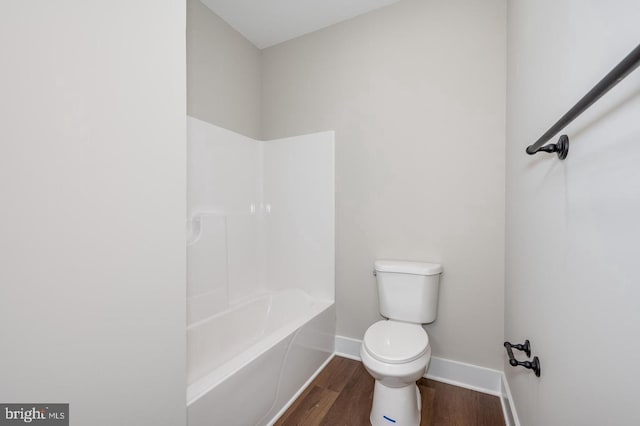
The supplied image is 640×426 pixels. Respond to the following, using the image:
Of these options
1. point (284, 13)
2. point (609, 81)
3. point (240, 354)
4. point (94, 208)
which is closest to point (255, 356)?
point (240, 354)

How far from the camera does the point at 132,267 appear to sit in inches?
Answer: 35.0

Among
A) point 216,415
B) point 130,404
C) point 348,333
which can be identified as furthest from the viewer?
point 348,333

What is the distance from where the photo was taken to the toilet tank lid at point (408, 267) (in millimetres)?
1708

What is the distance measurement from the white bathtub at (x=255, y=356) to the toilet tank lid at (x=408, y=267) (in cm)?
58

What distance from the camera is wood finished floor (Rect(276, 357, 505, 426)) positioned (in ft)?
4.91

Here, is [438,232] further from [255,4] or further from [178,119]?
[255,4]

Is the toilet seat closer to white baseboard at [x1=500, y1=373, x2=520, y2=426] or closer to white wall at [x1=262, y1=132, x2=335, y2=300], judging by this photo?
white baseboard at [x1=500, y1=373, x2=520, y2=426]

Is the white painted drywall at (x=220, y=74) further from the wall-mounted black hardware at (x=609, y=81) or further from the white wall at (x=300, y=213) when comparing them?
the wall-mounted black hardware at (x=609, y=81)

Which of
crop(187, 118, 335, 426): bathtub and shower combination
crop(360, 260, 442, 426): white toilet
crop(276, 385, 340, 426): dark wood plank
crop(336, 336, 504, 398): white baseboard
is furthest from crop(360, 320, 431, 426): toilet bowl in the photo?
crop(187, 118, 335, 426): bathtub and shower combination

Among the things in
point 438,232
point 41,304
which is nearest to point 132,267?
point 41,304

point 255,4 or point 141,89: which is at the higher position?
point 255,4

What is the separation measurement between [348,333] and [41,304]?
1.87m

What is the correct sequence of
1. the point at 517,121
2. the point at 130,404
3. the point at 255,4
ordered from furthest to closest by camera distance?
the point at 255,4
the point at 517,121
the point at 130,404

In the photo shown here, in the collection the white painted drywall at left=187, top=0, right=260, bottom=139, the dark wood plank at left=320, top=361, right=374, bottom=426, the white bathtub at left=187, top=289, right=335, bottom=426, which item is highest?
the white painted drywall at left=187, top=0, right=260, bottom=139
